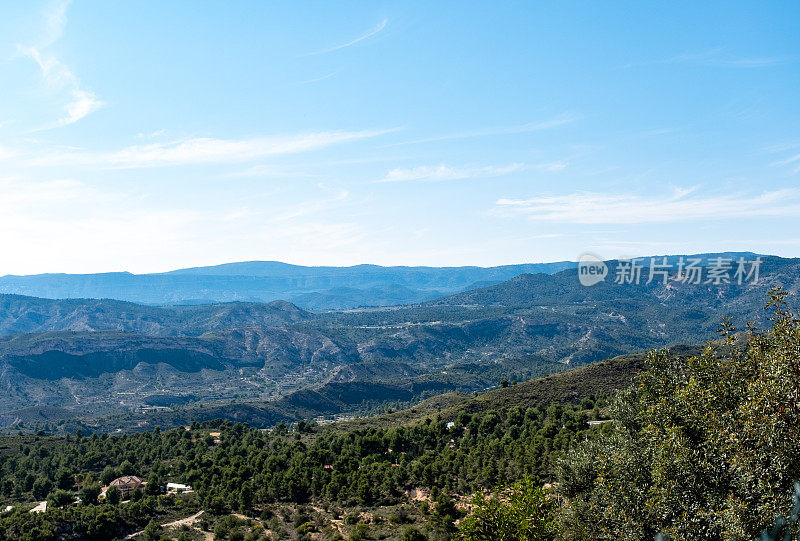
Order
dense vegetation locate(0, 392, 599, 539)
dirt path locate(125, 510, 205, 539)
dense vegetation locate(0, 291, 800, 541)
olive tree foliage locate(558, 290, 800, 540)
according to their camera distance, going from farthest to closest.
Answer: dirt path locate(125, 510, 205, 539)
dense vegetation locate(0, 392, 599, 539)
dense vegetation locate(0, 291, 800, 541)
olive tree foliage locate(558, 290, 800, 540)

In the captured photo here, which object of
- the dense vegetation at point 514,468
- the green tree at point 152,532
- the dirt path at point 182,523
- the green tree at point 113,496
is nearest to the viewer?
the dense vegetation at point 514,468

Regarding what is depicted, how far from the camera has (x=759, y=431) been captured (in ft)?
64.9

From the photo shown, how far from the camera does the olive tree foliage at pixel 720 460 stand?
18.8 metres

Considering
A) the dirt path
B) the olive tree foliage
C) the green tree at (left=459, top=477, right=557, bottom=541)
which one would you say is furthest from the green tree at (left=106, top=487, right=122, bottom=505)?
the olive tree foliage

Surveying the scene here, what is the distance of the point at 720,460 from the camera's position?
22.2 m

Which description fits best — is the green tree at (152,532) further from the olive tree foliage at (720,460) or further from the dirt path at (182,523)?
the olive tree foliage at (720,460)

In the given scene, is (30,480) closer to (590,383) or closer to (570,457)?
(570,457)

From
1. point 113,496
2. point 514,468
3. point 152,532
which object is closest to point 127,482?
point 113,496

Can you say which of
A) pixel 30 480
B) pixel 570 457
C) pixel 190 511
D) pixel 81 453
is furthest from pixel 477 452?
pixel 81 453

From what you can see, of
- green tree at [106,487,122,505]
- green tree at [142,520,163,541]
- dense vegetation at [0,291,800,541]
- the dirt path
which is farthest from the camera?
green tree at [106,487,122,505]

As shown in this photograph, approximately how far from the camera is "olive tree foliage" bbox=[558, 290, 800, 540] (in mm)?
18844

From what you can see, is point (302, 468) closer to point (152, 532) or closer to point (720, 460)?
point (152, 532)

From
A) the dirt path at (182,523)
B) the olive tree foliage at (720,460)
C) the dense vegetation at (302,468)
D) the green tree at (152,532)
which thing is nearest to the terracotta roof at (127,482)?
the dense vegetation at (302,468)

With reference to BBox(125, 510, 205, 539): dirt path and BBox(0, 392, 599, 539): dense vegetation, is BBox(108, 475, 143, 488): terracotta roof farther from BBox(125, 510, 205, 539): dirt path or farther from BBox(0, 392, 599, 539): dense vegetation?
BBox(125, 510, 205, 539): dirt path
